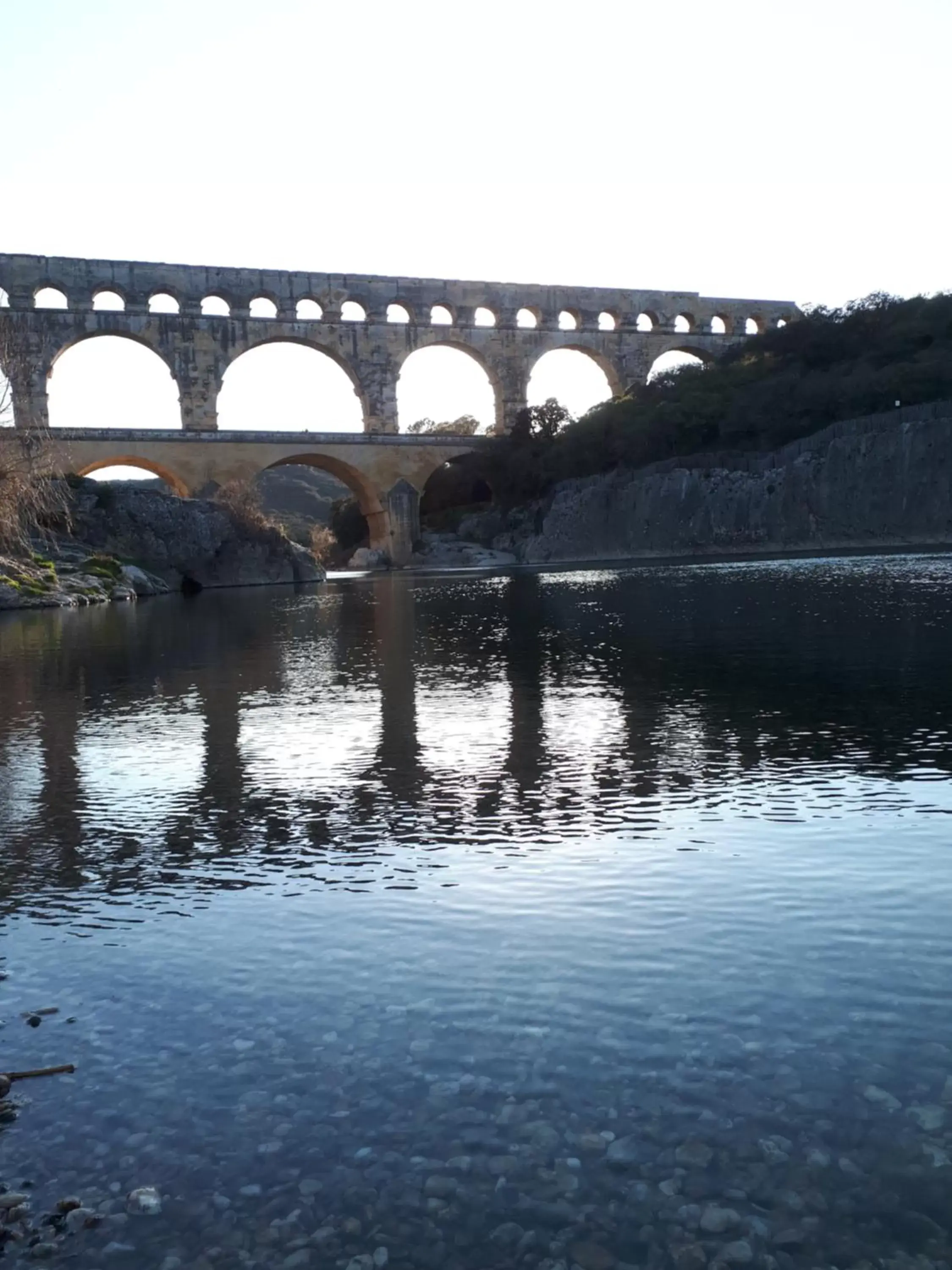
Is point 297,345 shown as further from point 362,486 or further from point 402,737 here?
point 402,737

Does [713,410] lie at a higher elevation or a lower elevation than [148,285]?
lower

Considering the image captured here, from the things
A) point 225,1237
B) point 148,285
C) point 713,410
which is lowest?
point 225,1237

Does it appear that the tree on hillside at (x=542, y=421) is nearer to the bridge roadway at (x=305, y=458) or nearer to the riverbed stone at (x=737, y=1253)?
the bridge roadway at (x=305, y=458)

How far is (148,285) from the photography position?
55.2 meters

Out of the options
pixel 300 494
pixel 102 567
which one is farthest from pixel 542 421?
pixel 300 494

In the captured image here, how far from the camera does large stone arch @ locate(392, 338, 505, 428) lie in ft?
198

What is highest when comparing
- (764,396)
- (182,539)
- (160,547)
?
(764,396)

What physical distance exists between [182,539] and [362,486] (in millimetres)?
20282

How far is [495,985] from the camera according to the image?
151 inches

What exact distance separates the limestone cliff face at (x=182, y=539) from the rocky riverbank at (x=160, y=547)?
21 millimetres

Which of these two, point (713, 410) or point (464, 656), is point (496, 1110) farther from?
point (713, 410)

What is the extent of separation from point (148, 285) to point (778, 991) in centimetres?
5647

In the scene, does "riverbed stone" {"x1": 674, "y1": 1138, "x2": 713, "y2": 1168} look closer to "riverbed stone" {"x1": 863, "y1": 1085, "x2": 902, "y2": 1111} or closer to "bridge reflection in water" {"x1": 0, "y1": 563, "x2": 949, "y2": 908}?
"riverbed stone" {"x1": 863, "y1": 1085, "x2": 902, "y2": 1111}

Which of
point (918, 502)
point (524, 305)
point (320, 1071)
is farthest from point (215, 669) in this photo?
point (524, 305)
